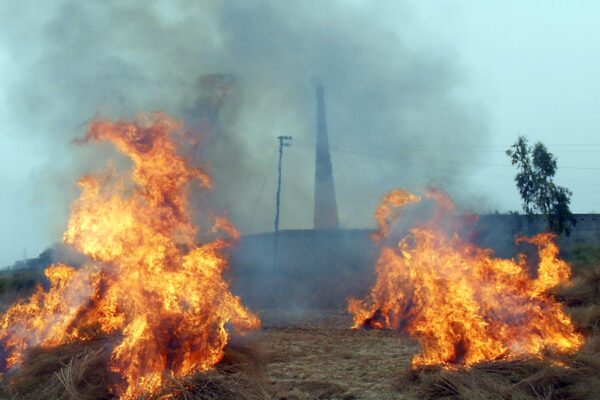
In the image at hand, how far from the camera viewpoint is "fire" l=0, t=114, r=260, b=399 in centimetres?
704

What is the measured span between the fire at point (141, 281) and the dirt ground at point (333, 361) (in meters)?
1.43

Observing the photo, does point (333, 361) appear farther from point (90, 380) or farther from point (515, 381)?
point (90, 380)

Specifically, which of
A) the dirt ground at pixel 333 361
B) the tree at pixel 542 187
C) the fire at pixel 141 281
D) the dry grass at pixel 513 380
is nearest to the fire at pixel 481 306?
the dry grass at pixel 513 380

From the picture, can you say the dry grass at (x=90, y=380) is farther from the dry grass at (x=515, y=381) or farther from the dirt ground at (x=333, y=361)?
the dry grass at (x=515, y=381)

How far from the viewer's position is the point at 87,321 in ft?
27.4

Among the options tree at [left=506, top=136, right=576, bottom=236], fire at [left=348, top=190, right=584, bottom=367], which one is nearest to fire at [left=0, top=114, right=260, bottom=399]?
fire at [left=348, top=190, right=584, bottom=367]

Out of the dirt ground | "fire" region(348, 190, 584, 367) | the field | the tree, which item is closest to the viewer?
the field

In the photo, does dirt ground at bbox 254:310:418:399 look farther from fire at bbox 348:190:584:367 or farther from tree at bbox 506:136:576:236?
tree at bbox 506:136:576:236

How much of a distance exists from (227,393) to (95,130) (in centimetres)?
559

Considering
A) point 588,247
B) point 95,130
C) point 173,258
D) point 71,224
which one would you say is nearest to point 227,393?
point 173,258

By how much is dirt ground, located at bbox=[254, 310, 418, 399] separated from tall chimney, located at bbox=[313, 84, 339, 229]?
17.8 meters

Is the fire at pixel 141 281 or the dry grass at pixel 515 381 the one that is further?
the fire at pixel 141 281

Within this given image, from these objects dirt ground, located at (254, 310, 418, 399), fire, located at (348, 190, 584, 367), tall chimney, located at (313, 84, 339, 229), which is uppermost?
tall chimney, located at (313, 84, 339, 229)

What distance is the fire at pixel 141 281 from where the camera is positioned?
7035 mm
